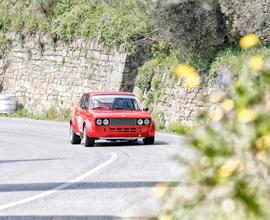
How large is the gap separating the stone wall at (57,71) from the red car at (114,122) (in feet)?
37.2

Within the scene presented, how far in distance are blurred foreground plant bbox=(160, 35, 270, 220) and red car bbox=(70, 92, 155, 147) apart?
59.1 feet

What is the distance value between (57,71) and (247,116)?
116 ft

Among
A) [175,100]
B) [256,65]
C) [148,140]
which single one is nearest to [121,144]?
[148,140]

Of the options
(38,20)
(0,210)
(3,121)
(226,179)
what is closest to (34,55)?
(38,20)

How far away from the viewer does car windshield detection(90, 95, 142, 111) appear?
80.9 feet

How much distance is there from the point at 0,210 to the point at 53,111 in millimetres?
27845

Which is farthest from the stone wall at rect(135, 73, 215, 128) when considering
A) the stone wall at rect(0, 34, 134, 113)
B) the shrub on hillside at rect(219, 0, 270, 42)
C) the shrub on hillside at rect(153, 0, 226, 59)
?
the stone wall at rect(0, 34, 134, 113)

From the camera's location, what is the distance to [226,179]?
5.07 meters

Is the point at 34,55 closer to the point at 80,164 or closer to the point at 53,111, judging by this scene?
the point at 53,111

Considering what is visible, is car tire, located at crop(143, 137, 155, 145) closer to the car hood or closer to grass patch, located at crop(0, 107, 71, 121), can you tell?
the car hood

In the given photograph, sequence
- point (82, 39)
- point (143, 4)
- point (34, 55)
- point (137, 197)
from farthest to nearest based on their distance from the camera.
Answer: point (34, 55), point (82, 39), point (143, 4), point (137, 197)

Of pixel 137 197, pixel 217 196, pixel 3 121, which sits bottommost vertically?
pixel 3 121

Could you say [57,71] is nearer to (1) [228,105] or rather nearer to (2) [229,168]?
(1) [228,105]

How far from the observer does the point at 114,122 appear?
77.7 ft
